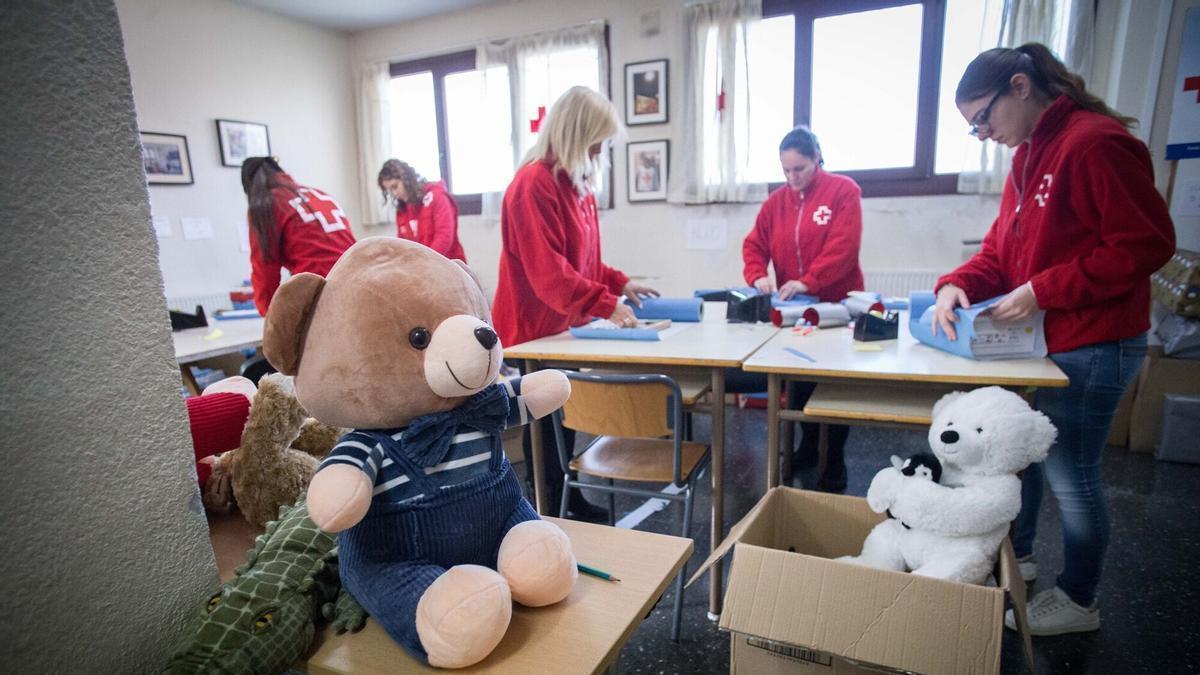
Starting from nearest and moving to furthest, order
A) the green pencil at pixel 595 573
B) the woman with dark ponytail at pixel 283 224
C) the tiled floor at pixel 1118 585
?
the green pencil at pixel 595 573
the tiled floor at pixel 1118 585
the woman with dark ponytail at pixel 283 224

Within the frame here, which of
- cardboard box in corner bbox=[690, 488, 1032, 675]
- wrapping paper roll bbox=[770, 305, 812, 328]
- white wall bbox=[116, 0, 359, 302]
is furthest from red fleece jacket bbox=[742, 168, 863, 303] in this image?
white wall bbox=[116, 0, 359, 302]

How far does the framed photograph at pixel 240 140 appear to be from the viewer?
14.4 feet

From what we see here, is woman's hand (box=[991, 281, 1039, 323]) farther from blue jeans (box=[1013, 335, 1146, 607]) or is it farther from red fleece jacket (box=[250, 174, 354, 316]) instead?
red fleece jacket (box=[250, 174, 354, 316])

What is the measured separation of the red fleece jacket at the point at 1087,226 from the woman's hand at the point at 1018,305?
0.02 meters

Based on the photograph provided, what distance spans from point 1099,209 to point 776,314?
41.1 inches

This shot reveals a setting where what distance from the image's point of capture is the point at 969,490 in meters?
1.22

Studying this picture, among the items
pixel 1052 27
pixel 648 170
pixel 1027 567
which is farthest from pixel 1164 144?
pixel 648 170

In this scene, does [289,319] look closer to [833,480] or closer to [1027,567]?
[1027,567]

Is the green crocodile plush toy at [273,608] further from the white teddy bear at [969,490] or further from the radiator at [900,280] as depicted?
the radiator at [900,280]

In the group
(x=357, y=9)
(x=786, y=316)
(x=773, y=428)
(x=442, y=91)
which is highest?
(x=357, y=9)

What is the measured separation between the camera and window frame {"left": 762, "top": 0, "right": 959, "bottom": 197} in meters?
3.57

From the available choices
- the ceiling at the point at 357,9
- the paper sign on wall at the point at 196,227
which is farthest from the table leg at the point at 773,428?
the paper sign on wall at the point at 196,227

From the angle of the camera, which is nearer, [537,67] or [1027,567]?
[1027,567]

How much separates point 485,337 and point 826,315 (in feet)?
5.81
